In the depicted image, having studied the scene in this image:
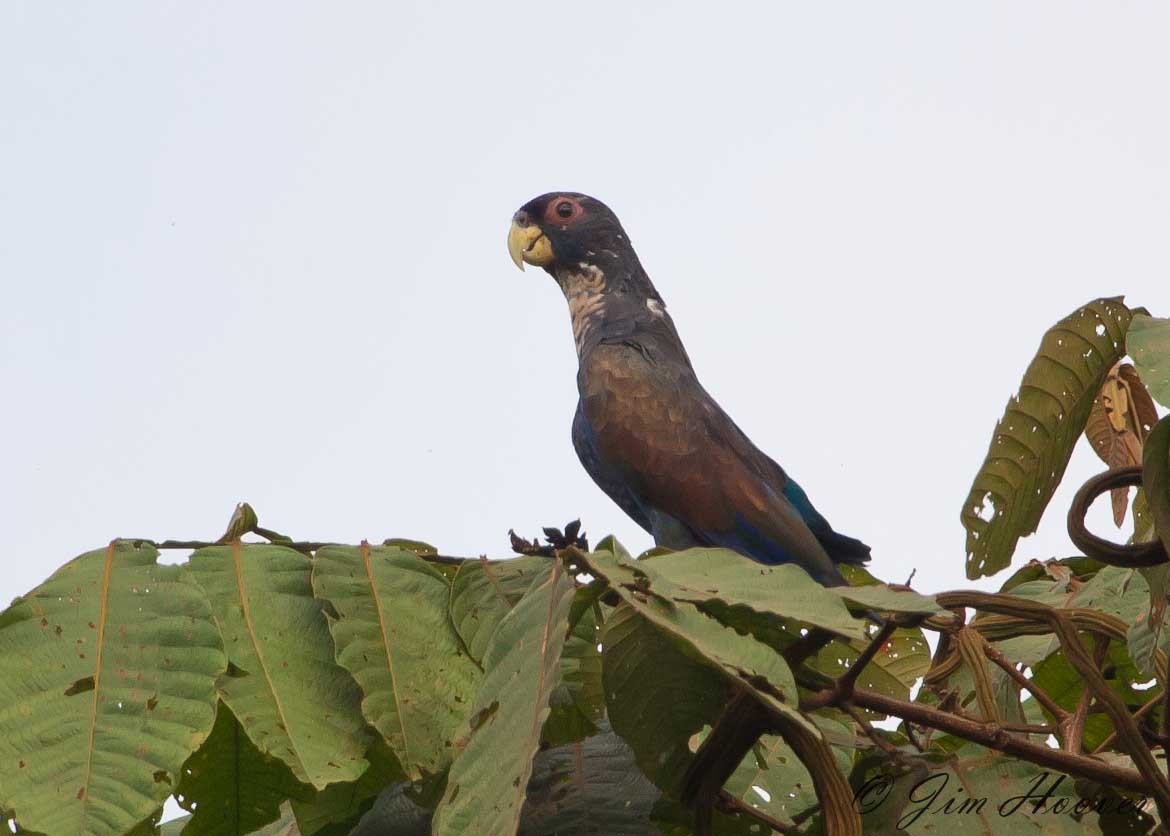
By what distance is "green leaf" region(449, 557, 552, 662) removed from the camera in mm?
→ 1823

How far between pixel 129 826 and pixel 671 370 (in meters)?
3.35

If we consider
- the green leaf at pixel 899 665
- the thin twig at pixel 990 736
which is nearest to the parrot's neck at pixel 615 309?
the green leaf at pixel 899 665

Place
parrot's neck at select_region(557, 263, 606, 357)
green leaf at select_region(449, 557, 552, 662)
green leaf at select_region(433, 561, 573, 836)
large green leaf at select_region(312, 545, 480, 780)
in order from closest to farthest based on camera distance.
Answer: green leaf at select_region(433, 561, 573, 836)
large green leaf at select_region(312, 545, 480, 780)
green leaf at select_region(449, 557, 552, 662)
parrot's neck at select_region(557, 263, 606, 357)

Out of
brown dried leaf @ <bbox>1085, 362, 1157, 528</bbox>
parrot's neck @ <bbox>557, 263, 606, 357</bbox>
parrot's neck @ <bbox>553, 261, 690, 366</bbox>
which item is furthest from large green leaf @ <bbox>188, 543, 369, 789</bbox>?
parrot's neck @ <bbox>557, 263, 606, 357</bbox>

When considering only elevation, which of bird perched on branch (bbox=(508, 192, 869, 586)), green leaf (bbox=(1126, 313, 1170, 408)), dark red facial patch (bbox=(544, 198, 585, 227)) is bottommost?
green leaf (bbox=(1126, 313, 1170, 408))

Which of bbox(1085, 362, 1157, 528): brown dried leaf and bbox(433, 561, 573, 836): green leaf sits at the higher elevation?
bbox(1085, 362, 1157, 528): brown dried leaf

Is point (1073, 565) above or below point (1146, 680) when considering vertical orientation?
above

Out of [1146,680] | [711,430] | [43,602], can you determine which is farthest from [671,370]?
[43,602]

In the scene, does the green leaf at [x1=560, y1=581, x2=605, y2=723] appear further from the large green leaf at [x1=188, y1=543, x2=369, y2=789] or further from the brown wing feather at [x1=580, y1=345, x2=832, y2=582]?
the brown wing feather at [x1=580, y1=345, x2=832, y2=582]

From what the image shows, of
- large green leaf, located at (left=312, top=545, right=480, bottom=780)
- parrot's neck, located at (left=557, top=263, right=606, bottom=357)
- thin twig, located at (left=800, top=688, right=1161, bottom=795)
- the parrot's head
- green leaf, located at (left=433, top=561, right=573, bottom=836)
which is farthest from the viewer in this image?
the parrot's head

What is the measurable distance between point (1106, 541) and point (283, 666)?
3.85 ft

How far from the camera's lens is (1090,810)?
6.20 ft

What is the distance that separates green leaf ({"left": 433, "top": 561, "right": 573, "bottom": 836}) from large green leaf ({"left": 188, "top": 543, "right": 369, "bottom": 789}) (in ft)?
0.94

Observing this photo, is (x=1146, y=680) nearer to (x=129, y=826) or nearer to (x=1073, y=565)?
(x=1073, y=565)
